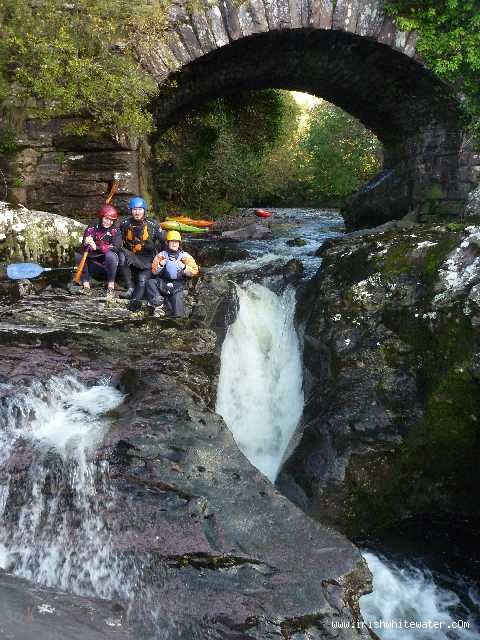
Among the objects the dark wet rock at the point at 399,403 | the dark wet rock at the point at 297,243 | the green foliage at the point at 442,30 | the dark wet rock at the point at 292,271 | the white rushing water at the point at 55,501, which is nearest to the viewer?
the white rushing water at the point at 55,501

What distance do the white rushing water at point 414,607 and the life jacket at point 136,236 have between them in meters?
5.00

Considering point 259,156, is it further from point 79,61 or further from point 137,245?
point 137,245

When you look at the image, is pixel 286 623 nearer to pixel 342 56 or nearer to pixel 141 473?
pixel 141 473

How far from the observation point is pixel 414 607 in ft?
13.8

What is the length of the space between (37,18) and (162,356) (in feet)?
19.0

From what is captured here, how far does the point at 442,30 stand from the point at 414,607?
8796mm

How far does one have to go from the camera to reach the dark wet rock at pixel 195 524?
9.34ft

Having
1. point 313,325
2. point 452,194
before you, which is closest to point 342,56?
point 452,194

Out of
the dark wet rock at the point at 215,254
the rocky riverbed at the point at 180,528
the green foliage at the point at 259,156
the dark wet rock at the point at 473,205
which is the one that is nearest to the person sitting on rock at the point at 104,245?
the dark wet rock at the point at 215,254

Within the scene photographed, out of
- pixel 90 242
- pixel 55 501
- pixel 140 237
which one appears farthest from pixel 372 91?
pixel 55 501

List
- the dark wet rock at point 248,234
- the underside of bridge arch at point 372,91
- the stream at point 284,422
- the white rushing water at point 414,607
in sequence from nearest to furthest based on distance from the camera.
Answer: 1. the white rushing water at point 414,607
2. the stream at point 284,422
3. the underside of bridge arch at point 372,91
4. the dark wet rock at point 248,234

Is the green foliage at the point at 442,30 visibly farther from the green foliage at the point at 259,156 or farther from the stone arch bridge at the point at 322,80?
the green foliage at the point at 259,156

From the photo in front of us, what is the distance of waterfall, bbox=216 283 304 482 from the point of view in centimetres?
602

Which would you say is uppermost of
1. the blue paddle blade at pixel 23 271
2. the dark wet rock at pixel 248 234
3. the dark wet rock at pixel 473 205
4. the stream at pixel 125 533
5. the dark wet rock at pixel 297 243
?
the dark wet rock at pixel 473 205
